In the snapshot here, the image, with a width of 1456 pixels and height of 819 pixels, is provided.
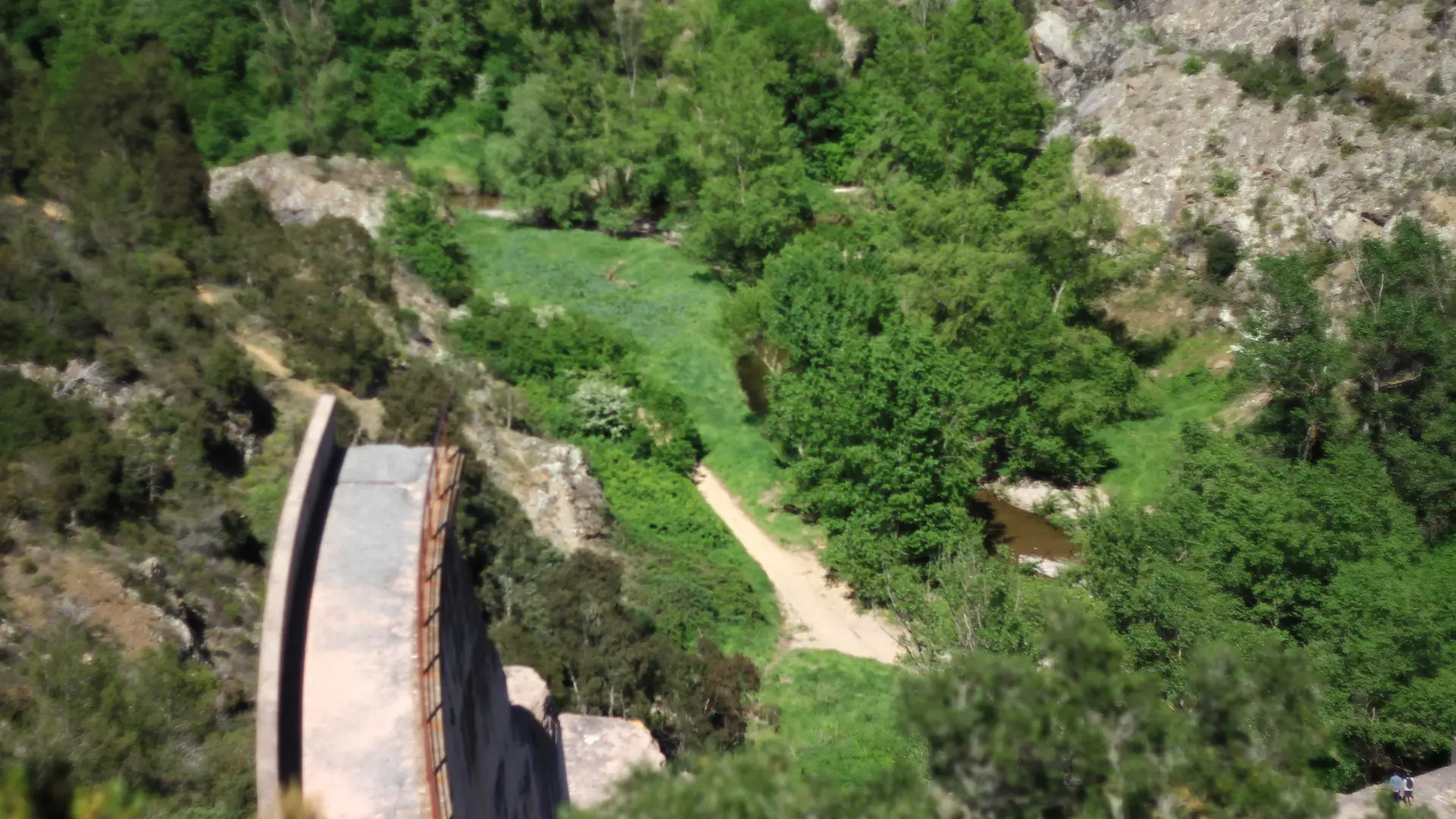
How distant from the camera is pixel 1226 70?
44.8m

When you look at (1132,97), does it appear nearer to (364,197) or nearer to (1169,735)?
(364,197)

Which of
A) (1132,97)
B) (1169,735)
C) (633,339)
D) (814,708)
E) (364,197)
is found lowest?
(814,708)

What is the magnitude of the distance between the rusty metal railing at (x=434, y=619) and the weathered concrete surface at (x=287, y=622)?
3.24ft

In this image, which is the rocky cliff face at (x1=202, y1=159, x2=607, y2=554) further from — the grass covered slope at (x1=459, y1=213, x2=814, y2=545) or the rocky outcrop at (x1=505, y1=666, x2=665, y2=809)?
the rocky outcrop at (x1=505, y1=666, x2=665, y2=809)

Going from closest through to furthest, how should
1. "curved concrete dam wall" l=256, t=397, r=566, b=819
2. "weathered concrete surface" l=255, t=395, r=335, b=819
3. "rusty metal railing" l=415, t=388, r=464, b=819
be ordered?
"weathered concrete surface" l=255, t=395, r=335, b=819 → "curved concrete dam wall" l=256, t=397, r=566, b=819 → "rusty metal railing" l=415, t=388, r=464, b=819

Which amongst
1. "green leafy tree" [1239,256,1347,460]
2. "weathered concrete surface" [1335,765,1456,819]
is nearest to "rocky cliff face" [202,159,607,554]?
"weathered concrete surface" [1335,765,1456,819]

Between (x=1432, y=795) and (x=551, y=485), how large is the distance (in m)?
20.7

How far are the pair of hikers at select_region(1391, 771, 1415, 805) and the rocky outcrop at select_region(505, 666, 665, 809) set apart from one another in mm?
12042

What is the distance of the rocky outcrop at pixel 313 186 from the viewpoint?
44312 millimetres

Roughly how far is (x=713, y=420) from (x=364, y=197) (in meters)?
20.1

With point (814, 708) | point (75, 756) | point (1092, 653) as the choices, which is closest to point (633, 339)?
point (814, 708)

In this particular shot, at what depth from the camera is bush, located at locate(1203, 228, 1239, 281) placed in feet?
133

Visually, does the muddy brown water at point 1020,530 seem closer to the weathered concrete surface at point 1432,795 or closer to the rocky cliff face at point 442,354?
the rocky cliff face at point 442,354

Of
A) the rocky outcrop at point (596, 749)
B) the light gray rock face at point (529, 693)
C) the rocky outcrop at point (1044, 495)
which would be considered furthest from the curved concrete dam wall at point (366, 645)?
the rocky outcrop at point (1044, 495)
